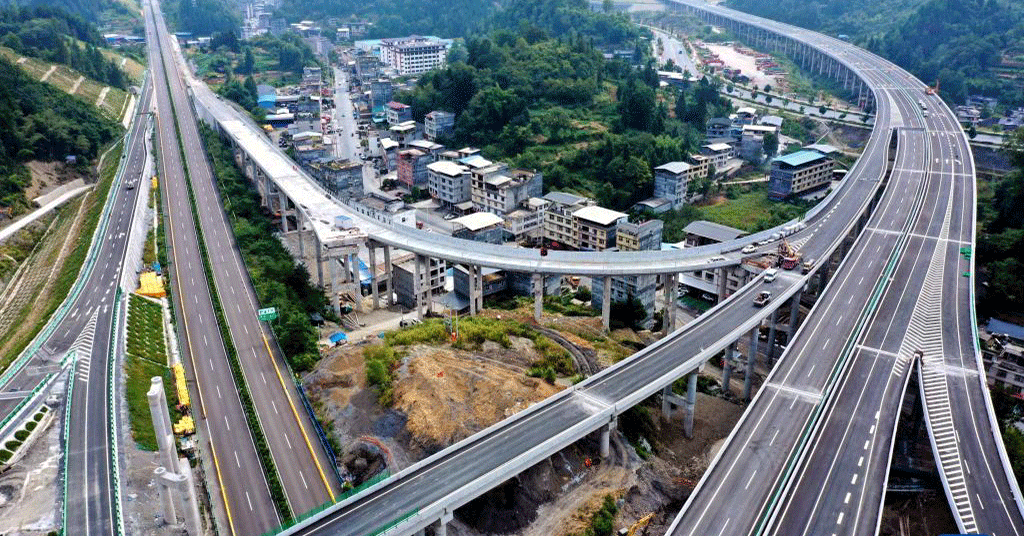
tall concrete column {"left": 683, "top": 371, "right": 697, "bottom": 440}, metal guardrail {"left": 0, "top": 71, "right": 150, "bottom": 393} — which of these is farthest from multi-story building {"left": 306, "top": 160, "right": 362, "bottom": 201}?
tall concrete column {"left": 683, "top": 371, "right": 697, "bottom": 440}

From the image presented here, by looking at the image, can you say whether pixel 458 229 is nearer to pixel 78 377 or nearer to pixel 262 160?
pixel 262 160

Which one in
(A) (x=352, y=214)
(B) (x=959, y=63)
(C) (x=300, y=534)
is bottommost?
(C) (x=300, y=534)

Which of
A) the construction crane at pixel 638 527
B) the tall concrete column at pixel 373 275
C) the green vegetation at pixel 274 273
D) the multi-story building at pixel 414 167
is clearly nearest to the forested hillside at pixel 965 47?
the multi-story building at pixel 414 167

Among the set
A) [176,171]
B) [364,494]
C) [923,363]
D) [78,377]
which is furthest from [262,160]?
[923,363]

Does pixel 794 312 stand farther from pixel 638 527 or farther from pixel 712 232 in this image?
pixel 638 527

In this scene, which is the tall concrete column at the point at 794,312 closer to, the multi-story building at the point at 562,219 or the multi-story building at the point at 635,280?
the multi-story building at the point at 635,280

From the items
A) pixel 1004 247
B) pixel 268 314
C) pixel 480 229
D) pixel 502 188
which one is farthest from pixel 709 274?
pixel 268 314

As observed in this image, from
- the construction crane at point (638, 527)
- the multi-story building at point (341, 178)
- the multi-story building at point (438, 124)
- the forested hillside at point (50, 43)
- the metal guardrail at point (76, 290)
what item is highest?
the forested hillside at point (50, 43)
